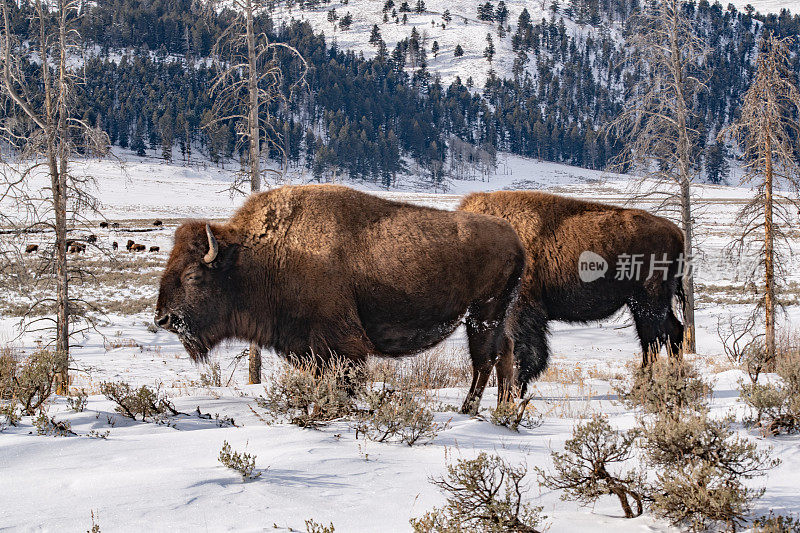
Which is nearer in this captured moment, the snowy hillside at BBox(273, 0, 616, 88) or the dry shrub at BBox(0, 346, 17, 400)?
the dry shrub at BBox(0, 346, 17, 400)

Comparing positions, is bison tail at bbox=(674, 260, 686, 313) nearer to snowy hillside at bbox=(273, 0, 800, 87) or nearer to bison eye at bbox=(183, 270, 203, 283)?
bison eye at bbox=(183, 270, 203, 283)

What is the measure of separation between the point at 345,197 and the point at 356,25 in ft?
641

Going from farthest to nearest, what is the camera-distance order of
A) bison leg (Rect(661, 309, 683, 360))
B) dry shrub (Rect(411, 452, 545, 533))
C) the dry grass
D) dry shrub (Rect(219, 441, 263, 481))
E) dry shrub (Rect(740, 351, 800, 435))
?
the dry grass → bison leg (Rect(661, 309, 683, 360)) → dry shrub (Rect(740, 351, 800, 435)) → dry shrub (Rect(219, 441, 263, 481)) → dry shrub (Rect(411, 452, 545, 533))

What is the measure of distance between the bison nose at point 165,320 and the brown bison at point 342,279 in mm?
17

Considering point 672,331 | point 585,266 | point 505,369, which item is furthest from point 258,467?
point 672,331

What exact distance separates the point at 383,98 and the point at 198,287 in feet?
412

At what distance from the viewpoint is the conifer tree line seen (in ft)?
313

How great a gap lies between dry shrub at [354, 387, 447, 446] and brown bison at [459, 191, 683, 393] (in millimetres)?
3655

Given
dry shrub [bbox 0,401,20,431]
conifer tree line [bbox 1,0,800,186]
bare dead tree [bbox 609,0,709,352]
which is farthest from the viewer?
conifer tree line [bbox 1,0,800,186]

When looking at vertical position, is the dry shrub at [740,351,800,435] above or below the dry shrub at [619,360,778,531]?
below

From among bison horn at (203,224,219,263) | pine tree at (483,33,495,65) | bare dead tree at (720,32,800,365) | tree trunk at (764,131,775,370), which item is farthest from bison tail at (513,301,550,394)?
pine tree at (483,33,495,65)

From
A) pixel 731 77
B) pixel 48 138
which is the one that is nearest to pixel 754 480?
pixel 48 138

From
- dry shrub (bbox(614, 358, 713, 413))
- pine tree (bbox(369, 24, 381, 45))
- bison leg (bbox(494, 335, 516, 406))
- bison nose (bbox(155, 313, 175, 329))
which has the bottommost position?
bison leg (bbox(494, 335, 516, 406))

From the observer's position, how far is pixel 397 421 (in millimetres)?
3965
